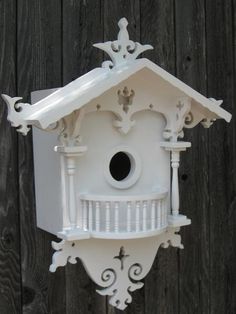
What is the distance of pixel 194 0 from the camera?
1334mm

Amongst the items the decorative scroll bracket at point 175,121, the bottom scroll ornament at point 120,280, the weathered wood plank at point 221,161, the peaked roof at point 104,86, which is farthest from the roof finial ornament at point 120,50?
the weathered wood plank at point 221,161

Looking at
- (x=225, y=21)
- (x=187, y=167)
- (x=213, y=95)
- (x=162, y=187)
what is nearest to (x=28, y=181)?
(x=162, y=187)

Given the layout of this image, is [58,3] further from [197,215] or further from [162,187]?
[197,215]

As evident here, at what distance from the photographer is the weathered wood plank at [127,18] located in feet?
3.98

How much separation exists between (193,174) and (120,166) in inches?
14.6

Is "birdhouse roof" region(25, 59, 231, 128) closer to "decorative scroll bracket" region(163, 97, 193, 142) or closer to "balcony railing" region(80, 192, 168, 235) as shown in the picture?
"decorative scroll bracket" region(163, 97, 193, 142)

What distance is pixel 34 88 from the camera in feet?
3.69

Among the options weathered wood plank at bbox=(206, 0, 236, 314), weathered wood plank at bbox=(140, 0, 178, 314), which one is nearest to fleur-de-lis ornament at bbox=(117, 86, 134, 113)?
weathered wood plank at bbox=(140, 0, 178, 314)

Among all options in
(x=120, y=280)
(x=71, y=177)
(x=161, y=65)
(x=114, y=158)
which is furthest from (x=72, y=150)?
(x=161, y=65)

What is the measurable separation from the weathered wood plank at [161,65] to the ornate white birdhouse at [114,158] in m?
0.29

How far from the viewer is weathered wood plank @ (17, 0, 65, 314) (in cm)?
111

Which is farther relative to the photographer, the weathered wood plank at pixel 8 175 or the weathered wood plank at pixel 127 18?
the weathered wood plank at pixel 127 18

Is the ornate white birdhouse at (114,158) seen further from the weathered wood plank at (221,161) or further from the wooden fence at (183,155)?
the weathered wood plank at (221,161)

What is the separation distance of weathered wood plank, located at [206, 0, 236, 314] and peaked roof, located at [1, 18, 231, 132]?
1.28 feet
